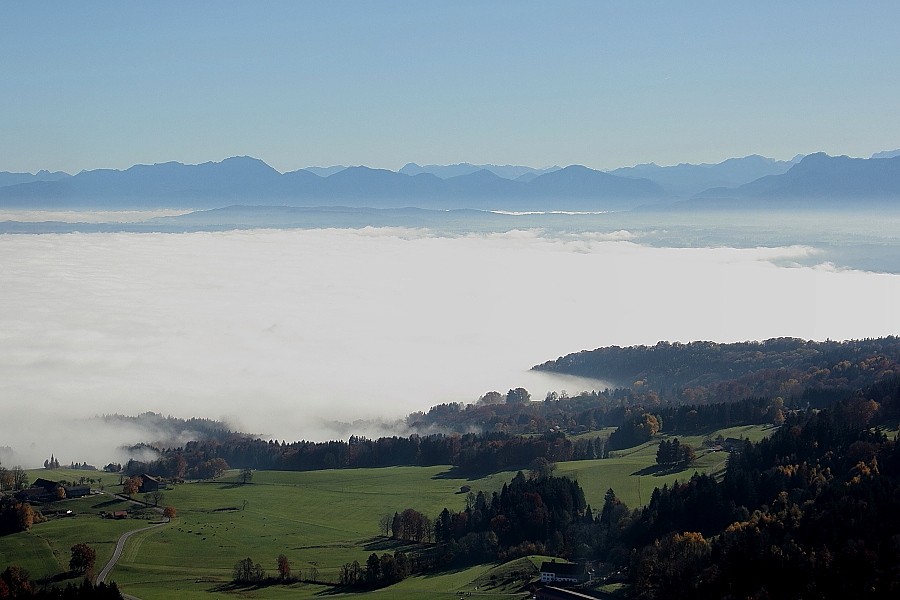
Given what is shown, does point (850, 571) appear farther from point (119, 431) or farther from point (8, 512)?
point (119, 431)

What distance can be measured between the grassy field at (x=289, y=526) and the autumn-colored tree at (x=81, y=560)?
0.63 meters

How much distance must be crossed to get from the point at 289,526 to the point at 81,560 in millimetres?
17842

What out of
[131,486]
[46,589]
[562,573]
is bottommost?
[562,573]

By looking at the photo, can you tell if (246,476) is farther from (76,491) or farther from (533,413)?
(533,413)

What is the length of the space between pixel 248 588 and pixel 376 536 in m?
14.3

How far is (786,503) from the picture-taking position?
55.9m

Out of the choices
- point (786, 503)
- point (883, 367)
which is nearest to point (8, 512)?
point (786, 503)

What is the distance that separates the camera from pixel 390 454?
3959 inches

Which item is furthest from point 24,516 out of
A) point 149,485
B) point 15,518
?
point 149,485

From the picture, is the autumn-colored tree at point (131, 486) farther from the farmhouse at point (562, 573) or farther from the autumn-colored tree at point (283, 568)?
the farmhouse at point (562, 573)

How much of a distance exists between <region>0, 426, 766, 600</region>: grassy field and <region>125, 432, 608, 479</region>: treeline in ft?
11.8

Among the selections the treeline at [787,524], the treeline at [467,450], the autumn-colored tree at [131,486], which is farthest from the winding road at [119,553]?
the treeline at [787,524]

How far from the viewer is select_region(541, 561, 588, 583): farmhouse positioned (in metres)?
52.9

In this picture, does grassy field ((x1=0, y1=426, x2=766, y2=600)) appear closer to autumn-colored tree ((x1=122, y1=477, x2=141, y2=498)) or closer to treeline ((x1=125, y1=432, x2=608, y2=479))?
autumn-colored tree ((x1=122, y1=477, x2=141, y2=498))
